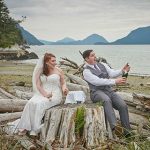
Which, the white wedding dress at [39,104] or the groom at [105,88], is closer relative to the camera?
the white wedding dress at [39,104]

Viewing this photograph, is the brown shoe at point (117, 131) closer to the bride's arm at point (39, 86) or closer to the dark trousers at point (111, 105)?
the dark trousers at point (111, 105)

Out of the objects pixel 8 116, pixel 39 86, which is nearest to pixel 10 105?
pixel 8 116

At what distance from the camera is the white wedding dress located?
951cm

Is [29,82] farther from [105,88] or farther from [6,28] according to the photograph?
[6,28]

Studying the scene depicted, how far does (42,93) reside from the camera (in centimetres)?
994

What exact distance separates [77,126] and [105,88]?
5.12 feet

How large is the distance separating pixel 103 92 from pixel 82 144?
1.59m

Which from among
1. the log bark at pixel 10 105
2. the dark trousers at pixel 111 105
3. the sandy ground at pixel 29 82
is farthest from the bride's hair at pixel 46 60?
the sandy ground at pixel 29 82

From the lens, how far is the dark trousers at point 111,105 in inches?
380

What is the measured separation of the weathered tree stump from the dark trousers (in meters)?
0.57

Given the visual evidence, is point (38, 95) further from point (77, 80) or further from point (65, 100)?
point (77, 80)

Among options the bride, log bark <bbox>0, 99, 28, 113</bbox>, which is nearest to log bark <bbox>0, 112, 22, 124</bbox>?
log bark <bbox>0, 99, 28, 113</bbox>

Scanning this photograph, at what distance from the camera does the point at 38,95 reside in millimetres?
9945

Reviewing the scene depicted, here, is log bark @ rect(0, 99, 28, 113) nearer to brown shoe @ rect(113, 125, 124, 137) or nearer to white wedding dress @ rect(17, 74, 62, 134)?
white wedding dress @ rect(17, 74, 62, 134)
